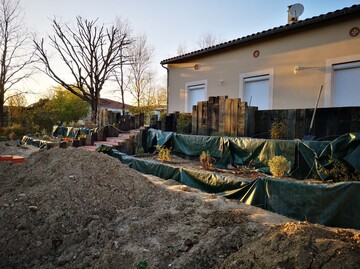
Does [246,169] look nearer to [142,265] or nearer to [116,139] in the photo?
[142,265]

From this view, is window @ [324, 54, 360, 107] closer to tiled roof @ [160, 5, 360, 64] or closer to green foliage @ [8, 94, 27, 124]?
tiled roof @ [160, 5, 360, 64]

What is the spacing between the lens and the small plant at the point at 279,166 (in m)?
5.22

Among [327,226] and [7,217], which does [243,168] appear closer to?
[327,226]

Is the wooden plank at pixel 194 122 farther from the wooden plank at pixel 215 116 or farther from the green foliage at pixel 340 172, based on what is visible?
the green foliage at pixel 340 172

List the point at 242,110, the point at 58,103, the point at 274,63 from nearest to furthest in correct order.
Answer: the point at 242,110 → the point at 274,63 → the point at 58,103

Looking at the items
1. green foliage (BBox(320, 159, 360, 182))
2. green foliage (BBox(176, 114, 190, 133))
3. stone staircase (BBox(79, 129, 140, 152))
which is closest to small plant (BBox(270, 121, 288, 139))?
green foliage (BBox(320, 159, 360, 182))

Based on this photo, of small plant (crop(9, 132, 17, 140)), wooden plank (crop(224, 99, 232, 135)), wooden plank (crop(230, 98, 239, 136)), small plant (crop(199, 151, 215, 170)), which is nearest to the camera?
small plant (crop(199, 151, 215, 170))

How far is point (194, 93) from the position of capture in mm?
12148

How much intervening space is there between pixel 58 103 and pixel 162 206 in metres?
18.3

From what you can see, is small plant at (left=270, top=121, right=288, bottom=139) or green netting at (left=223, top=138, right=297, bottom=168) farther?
small plant at (left=270, top=121, right=288, bottom=139)

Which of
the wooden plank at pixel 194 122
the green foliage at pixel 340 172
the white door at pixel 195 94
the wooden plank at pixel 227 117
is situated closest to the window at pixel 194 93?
the white door at pixel 195 94

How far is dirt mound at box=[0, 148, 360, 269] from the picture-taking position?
240 centimetres

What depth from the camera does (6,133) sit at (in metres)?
15.9

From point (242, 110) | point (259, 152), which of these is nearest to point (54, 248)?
point (259, 152)
